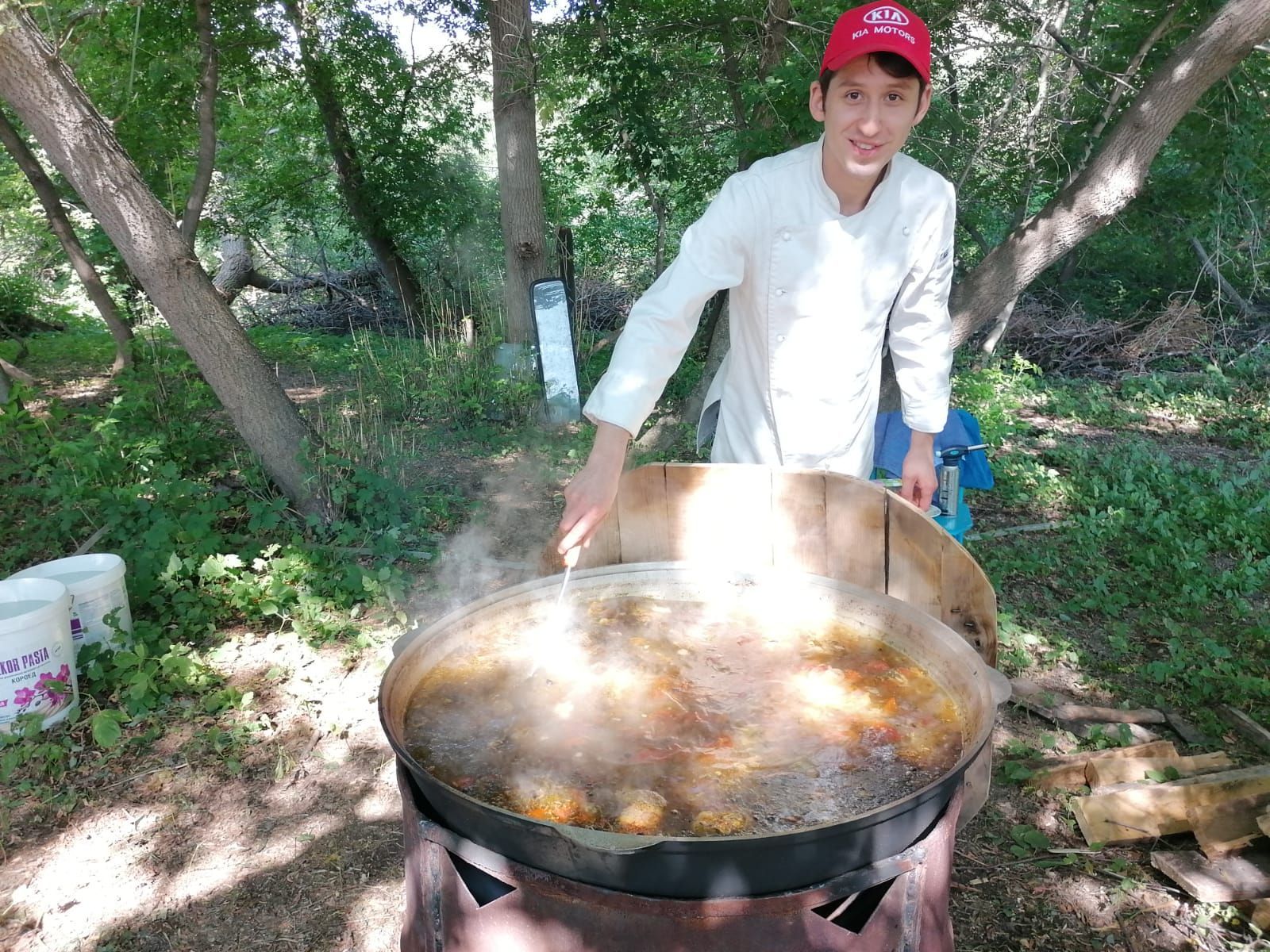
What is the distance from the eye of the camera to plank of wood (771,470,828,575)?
7.74ft

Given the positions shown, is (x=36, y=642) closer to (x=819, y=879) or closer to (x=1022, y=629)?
(x=819, y=879)

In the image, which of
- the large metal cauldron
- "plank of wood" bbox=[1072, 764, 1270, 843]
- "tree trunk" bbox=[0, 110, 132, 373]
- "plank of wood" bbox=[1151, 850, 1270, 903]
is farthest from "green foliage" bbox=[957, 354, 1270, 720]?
"tree trunk" bbox=[0, 110, 132, 373]

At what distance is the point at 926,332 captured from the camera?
2.48 metres

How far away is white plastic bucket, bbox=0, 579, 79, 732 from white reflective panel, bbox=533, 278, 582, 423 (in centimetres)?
484

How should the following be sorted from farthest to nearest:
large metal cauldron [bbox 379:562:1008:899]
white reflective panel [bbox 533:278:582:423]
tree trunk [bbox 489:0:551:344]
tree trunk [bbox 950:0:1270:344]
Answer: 1. white reflective panel [bbox 533:278:582:423]
2. tree trunk [bbox 489:0:551:344]
3. tree trunk [bbox 950:0:1270:344]
4. large metal cauldron [bbox 379:562:1008:899]

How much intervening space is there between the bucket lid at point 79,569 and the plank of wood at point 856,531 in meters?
3.33

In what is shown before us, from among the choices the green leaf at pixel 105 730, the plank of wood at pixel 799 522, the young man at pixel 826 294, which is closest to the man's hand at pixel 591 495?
the young man at pixel 826 294

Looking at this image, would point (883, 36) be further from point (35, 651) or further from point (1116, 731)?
point (35, 651)

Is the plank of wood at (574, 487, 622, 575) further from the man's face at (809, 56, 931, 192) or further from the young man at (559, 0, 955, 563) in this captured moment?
the man's face at (809, 56, 931, 192)

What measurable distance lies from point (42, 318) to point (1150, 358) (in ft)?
50.1

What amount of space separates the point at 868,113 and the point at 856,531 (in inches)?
41.2

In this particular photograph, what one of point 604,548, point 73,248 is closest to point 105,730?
point 604,548

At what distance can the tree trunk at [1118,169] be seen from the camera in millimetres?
4363

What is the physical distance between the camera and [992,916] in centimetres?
266
